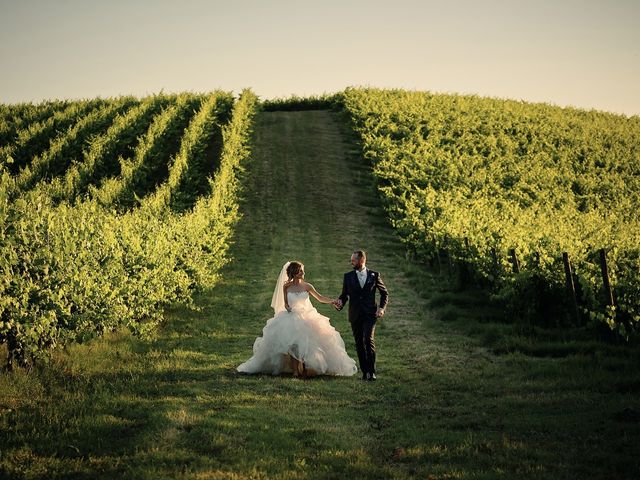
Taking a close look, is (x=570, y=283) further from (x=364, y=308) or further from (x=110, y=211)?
(x=110, y=211)

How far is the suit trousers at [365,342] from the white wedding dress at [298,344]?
46 centimetres

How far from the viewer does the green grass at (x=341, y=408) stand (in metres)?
7.05

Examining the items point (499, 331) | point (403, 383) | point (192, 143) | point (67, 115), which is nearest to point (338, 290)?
point (499, 331)

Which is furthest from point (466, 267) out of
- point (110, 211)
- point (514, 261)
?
point (110, 211)

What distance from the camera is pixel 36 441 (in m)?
7.75

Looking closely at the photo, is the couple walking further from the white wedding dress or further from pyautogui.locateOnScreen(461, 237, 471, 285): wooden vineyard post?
pyautogui.locateOnScreen(461, 237, 471, 285): wooden vineyard post

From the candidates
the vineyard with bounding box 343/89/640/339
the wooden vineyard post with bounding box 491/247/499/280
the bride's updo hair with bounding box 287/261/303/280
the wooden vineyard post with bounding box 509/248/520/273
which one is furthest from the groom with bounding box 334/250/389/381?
the wooden vineyard post with bounding box 491/247/499/280

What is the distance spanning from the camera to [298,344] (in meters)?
11.6

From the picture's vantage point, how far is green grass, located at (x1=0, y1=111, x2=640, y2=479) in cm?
705

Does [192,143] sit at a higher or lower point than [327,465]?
higher

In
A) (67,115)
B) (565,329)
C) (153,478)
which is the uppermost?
(67,115)

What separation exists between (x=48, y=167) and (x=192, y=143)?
867 centimetres

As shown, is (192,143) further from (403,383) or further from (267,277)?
(403,383)

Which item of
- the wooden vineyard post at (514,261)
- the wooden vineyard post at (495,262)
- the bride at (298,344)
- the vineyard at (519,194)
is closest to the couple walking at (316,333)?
the bride at (298,344)
